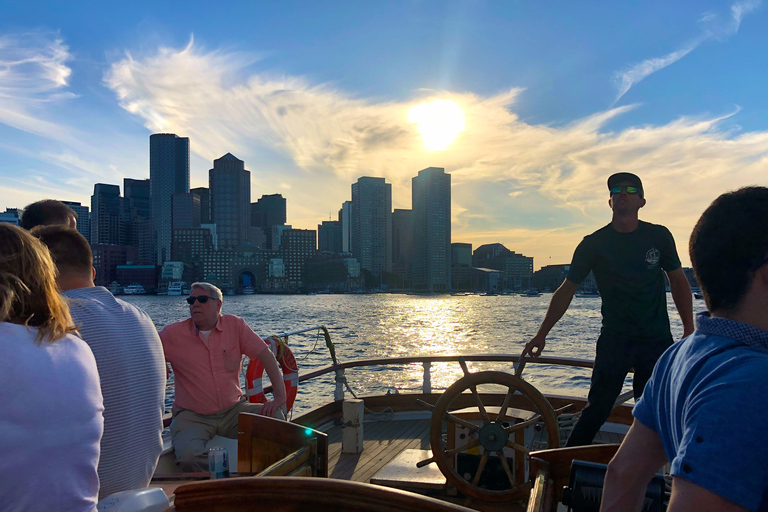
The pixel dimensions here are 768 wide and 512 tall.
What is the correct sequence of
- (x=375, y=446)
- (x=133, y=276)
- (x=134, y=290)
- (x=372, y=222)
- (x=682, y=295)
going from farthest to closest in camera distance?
(x=372, y=222) → (x=133, y=276) → (x=134, y=290) → (x=375, y=446) → (x=682, y=295)

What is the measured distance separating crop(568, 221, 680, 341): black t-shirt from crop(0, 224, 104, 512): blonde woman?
8.64 feet

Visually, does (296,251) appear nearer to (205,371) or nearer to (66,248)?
(205,371)

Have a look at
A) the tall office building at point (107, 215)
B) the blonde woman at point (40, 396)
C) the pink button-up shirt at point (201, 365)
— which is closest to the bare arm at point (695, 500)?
the blonde woman at point (40, 396)

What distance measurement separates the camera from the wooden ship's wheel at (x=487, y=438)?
2805 millimetres

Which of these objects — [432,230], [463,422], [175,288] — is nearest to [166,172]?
[175,288]

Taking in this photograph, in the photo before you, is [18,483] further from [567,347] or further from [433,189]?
[433,189]

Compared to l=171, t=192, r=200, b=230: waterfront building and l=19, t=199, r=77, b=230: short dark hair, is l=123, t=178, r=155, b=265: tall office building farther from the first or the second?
l=19, t=199, r=77, b=230: short dark hair

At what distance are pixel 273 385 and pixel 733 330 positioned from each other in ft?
9.50

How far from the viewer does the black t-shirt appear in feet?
9.53

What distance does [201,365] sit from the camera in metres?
3.38

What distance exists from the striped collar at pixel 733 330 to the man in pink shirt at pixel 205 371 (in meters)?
2.77

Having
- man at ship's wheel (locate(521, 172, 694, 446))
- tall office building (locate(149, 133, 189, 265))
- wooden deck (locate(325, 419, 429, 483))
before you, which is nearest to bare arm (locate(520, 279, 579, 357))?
man at ship's wheel (locate(521, 172, 694, 446))

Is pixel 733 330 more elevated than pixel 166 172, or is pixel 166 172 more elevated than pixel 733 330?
pixel 166 172

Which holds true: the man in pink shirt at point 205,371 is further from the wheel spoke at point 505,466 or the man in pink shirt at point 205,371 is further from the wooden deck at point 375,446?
the wheel spoke at point 505,466
